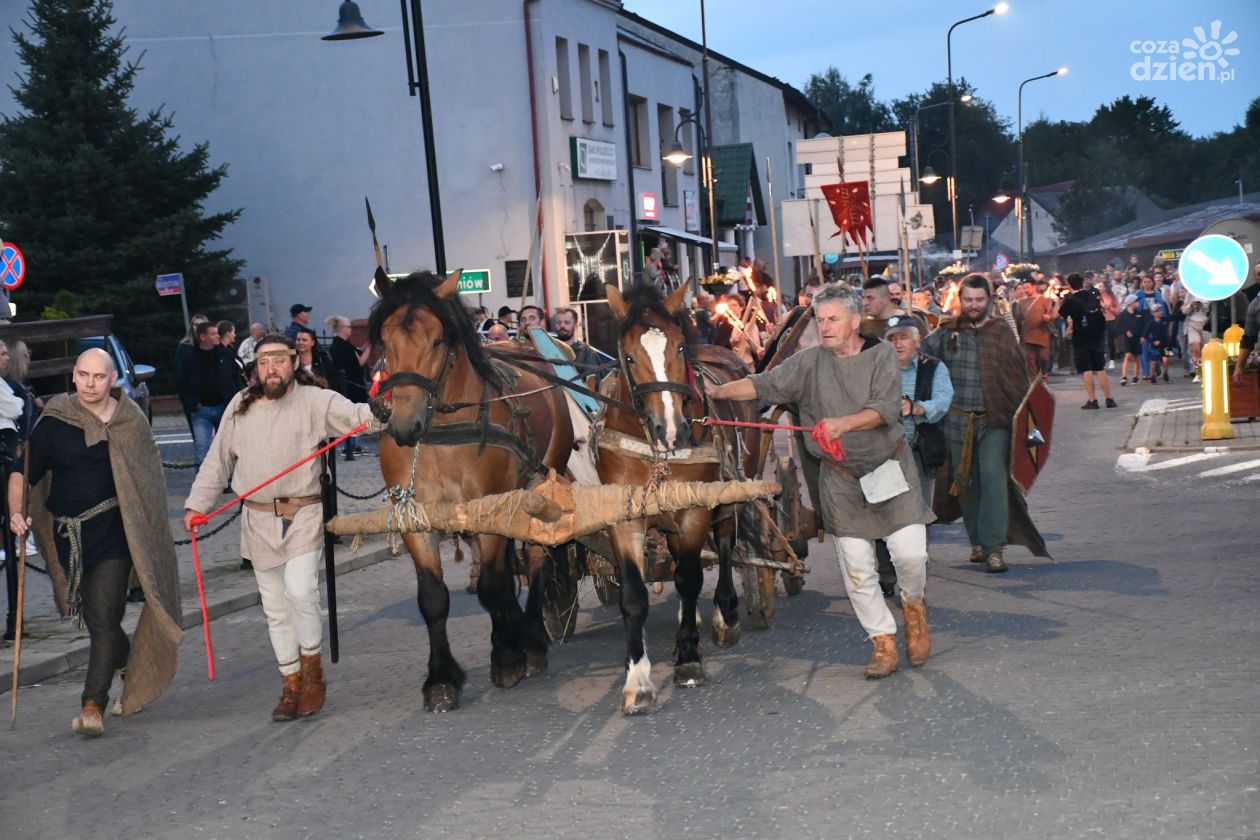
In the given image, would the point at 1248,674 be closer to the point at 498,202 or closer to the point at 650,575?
the point at 650,575

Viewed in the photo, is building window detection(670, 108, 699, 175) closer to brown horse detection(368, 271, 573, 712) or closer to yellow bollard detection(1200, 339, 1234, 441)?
yellow bollard detection(1200, 339, 1234, 441)

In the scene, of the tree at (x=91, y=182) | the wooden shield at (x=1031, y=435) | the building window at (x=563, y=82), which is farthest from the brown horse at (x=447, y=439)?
the building window at (x=563, y=82)

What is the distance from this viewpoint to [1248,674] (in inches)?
296

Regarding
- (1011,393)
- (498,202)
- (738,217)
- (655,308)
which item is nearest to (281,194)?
(498,202)

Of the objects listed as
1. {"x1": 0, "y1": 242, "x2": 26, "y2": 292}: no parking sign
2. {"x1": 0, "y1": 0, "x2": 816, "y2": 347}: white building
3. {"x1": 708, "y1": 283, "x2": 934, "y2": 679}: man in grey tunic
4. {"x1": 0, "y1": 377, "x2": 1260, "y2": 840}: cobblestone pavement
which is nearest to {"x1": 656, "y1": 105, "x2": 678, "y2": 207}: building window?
{"x1": 0, "y1": 0, "x2": 816, "y2": 347}: white building

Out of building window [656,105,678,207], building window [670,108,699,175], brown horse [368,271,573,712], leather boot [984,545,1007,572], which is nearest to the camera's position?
brown horse [368,271,573,712]

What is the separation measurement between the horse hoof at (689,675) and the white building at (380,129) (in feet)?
81.8

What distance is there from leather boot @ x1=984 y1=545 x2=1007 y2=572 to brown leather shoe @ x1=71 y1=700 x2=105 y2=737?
236 inches

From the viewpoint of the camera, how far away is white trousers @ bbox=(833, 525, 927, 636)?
26.9ft

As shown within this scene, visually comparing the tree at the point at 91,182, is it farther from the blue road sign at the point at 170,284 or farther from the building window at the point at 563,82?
the building window at the point at 563,82

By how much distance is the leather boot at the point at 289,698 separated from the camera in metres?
8.07

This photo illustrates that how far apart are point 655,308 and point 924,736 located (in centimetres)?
245

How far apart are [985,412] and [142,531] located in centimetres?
591

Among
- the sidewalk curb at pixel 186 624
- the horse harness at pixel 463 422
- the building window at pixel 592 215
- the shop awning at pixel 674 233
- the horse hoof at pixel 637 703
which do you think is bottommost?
the sidewalk curb at pixel 186 624
